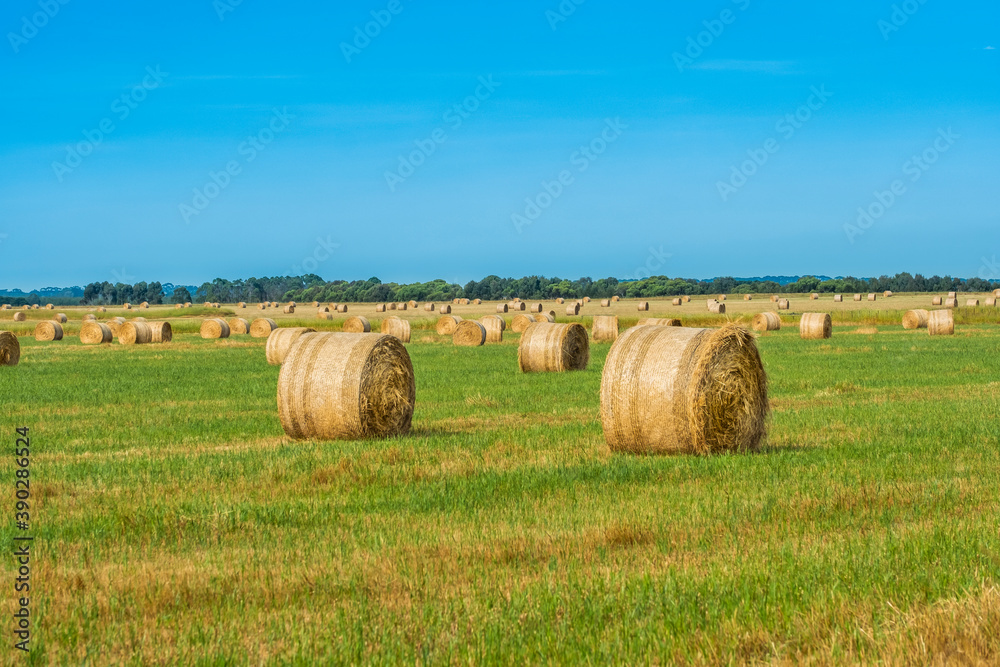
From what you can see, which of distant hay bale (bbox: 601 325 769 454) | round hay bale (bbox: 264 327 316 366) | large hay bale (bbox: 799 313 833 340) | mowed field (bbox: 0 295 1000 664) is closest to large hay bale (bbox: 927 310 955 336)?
large hay bale (bbox: 799 313 833 340)

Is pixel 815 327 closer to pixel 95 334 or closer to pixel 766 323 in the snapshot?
pixel 766 323

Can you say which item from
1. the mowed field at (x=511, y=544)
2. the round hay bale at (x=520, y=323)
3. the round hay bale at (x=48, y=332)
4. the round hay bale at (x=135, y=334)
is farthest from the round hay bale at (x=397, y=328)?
the mowed field at (x=511, y=544)

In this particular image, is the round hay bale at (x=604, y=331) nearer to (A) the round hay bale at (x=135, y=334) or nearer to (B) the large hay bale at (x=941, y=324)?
(B) the large hay bale at (x=941, y=324)

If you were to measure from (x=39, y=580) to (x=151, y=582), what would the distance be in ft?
2.55

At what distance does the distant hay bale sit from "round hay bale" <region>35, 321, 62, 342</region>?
4394 centimetres

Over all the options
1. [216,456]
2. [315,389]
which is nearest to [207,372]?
[315,389]

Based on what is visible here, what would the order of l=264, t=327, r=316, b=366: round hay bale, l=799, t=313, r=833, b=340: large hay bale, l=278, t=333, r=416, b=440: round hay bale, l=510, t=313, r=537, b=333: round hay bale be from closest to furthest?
l=278, t=333, r=416, b=440: round hay bale, l=264, t=327, r=316, b=366: round hay bale, l=799, t=313, r=833, b=340: large hay bale, l=510, t=313, r=537, b=333: round hay bale

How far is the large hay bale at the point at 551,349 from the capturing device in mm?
27141

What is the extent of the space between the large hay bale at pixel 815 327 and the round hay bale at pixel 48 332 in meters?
34.7

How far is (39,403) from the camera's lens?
19.7m

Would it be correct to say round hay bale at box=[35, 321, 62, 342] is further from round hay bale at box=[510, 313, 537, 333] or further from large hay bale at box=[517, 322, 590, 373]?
large hay bale at box=[517, 322, 590, 373]

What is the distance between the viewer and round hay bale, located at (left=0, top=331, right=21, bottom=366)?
30.6m

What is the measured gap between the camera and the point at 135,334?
4562 cm

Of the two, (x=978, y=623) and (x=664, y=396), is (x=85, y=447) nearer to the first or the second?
(x=664, y=396)
